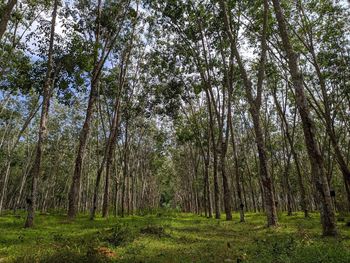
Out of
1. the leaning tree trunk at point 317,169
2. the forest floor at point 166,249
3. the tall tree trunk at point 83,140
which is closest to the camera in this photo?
the forest floor at point 166,249

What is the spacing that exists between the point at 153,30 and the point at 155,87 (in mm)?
6237

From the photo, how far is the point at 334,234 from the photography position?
10688 mm

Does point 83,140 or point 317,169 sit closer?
point 317,169

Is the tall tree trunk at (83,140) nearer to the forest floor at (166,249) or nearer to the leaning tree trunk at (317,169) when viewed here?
the forest floor at (166,249)

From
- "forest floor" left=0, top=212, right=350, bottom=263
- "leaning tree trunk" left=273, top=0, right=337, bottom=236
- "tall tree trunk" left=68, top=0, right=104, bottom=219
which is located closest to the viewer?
"forest floor" left=0, top=212, right=350, bottom=263

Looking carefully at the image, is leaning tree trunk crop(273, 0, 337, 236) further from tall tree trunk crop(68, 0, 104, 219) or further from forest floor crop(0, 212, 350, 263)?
tall tree trunk crop(68, 0, 104, 219)

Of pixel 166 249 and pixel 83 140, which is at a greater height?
pixel 83 140

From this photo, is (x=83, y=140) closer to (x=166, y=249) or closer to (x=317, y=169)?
(x=166, y=249)

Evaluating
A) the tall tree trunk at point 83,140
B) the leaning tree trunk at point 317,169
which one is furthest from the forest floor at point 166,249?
the tall tree trunk at point 83,140

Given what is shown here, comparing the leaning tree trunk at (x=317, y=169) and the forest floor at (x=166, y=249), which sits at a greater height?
the leaning tree trunk at (x=317, y=169)

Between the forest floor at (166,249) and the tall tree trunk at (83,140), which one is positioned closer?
the forest floor at (166,249)

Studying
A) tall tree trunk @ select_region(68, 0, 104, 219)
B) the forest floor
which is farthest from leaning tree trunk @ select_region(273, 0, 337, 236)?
tall tree trunk @ select_region(68, 0, 104, 219)

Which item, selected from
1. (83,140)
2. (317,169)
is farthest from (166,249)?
(83,140)

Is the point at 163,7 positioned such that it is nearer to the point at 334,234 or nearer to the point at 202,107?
the point at 202,107
